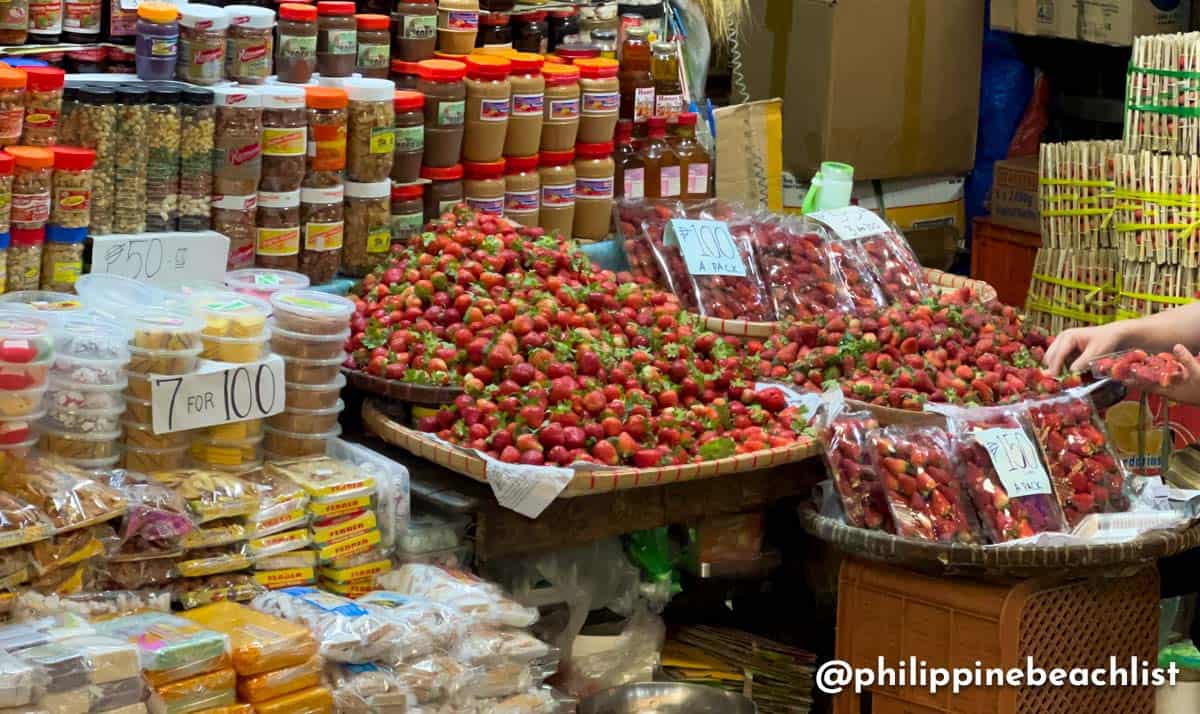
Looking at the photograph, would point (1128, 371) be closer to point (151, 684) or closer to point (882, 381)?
point (882, 381)

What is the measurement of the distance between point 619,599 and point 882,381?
62cm

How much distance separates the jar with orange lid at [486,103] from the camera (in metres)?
3.41

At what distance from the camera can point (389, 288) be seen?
3.15 metres

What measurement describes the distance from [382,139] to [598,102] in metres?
→ 0.59

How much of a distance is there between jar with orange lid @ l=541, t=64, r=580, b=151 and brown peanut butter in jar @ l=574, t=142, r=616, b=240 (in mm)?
56

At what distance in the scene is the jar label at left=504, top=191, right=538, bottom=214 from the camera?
140 inches

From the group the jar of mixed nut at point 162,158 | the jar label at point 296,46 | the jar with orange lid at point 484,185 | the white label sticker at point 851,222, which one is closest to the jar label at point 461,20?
the jar with orange lid at point 484,185

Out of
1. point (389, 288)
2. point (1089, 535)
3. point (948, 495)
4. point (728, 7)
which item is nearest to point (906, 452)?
point (948, 495)

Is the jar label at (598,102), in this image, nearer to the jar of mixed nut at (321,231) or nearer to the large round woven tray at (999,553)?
the jar of mixed nut at (321,231)

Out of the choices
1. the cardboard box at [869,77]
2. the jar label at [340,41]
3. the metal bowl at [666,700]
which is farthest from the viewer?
the cardboard box at [869,77]

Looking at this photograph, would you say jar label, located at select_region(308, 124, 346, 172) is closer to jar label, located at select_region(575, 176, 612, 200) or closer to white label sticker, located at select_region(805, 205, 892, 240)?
jar label, located at select_region(575, 176, 612, 200)

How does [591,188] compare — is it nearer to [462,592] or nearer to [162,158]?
[162,158]

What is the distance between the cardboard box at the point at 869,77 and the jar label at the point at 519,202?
162cm

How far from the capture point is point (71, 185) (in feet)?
8.83
